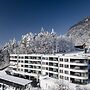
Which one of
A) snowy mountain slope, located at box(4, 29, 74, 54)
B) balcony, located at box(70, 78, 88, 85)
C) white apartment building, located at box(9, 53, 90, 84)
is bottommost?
balcony, located at box(70, 78, 88, 85)

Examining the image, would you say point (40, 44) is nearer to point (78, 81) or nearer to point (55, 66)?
point (55, 66)

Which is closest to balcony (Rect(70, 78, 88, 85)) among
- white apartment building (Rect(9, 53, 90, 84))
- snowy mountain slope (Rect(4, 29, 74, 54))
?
white apartment building (Rect(9, 53, 90, 84))

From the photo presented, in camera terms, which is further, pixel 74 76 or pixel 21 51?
pixel 21 51

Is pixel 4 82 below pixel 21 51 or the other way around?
below

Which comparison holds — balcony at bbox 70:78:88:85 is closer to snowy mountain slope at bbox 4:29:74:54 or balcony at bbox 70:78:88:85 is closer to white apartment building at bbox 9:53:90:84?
white apartment building at bbox 9:53:90:84

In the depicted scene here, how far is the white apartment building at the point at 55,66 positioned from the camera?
57.0 metres

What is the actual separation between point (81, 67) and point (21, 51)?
67.0 m

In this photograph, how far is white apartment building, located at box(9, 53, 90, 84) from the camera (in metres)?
57.0

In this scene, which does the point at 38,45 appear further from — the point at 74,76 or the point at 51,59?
the point at 74,76

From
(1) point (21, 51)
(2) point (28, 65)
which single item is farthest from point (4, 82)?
(1) point (21, 51)

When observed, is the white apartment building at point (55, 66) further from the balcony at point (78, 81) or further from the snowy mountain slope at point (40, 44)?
the snowy mountain slope at point (40, 44)

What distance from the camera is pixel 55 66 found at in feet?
225

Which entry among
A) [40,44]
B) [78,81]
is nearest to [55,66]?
[78,81]

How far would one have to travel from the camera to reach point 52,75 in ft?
230
